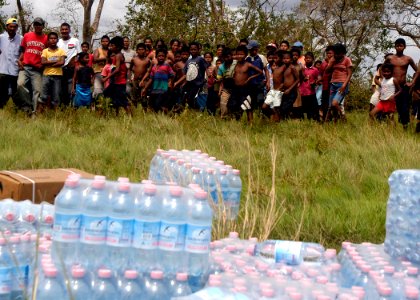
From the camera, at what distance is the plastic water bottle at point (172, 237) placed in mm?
3221

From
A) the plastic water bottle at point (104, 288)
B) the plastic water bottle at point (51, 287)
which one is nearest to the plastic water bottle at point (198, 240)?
the plastic water bottle at point (104, 288)

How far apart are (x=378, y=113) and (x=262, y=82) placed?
6.72 ft

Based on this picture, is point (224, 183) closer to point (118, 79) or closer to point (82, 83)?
point (118, 79)

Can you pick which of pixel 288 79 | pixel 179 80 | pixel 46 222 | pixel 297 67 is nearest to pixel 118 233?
pixel 46 222

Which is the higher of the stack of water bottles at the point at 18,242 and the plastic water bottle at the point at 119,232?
the plastic water bottle at the point at 119,232

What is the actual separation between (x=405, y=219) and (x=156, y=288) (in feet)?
5.58

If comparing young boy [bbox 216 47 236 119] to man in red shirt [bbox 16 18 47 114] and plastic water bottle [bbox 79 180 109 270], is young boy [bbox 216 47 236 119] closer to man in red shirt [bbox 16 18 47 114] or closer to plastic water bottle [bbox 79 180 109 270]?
man in red shirt [bbox 16 18 47 114]

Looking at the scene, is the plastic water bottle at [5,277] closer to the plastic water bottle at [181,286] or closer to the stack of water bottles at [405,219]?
the plastic water bottle at [181,286]

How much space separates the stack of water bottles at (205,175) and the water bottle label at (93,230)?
2073 millimetres

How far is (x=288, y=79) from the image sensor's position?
39.8 ft

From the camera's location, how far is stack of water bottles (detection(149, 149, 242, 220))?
548 centimetres

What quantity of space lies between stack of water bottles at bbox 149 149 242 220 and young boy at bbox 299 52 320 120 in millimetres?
7337

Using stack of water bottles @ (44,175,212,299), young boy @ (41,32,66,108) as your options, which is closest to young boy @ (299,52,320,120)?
young boy @ (41,32,66,108)

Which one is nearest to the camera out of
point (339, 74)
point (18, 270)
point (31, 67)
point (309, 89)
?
point (18, 270)
